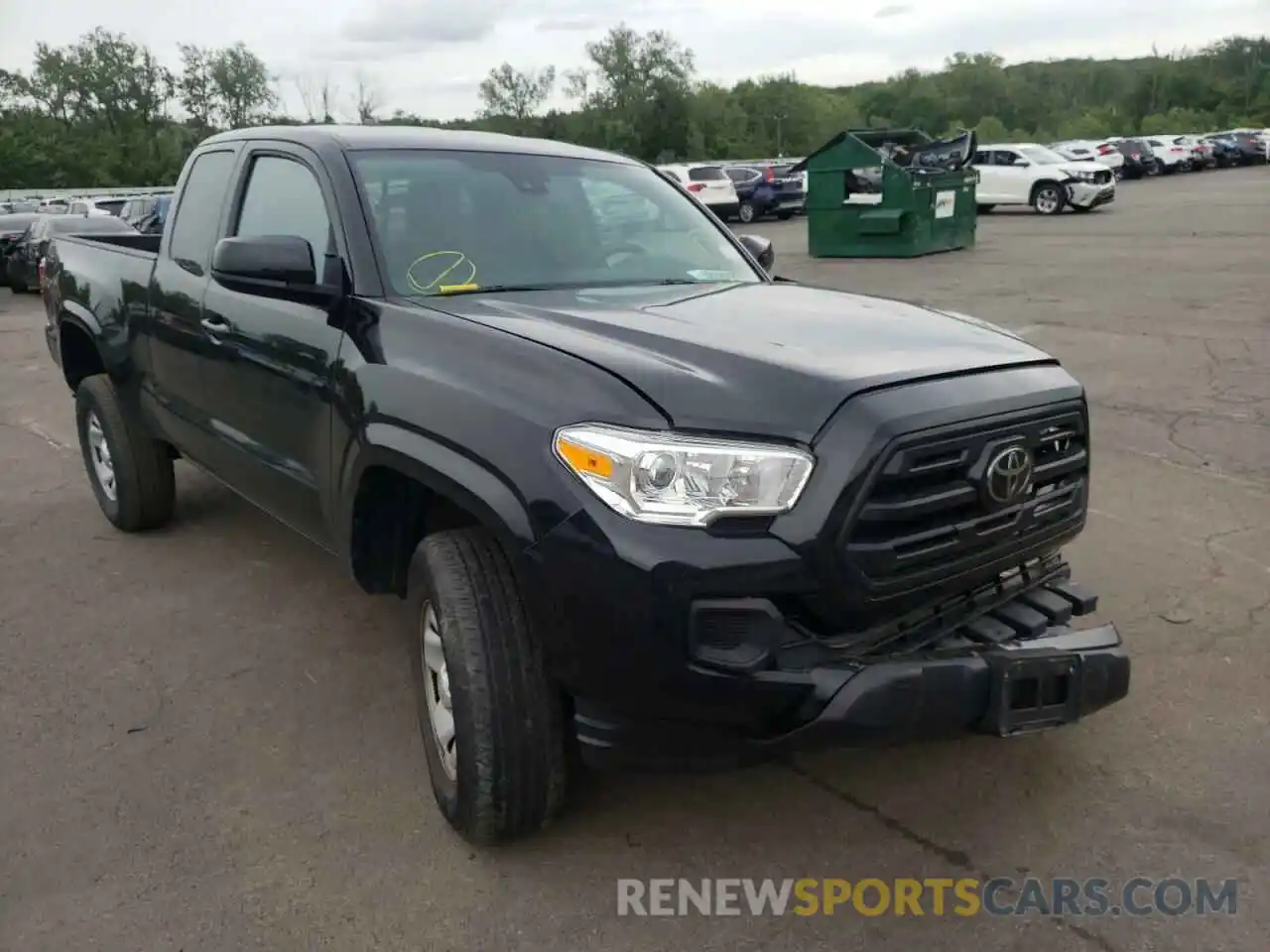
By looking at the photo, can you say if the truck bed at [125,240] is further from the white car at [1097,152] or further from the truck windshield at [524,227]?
the white car at [1097,152]

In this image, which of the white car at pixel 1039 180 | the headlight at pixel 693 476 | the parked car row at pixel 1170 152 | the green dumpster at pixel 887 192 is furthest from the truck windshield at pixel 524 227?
the parked car row at pixel 1170 152

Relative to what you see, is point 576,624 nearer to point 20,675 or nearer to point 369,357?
point 369,357

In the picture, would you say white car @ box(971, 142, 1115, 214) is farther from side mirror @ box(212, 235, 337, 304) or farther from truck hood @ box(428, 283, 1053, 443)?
side mirror @ box(212, 235, 337, 304)

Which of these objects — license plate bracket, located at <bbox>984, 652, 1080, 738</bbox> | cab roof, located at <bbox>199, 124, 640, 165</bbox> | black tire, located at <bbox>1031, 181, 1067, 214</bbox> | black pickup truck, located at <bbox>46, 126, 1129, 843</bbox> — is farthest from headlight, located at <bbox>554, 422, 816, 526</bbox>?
black tire, located at <bbox>1031, 181, 1067, 214</bbox>

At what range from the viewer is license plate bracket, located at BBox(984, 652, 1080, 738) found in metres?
2.50

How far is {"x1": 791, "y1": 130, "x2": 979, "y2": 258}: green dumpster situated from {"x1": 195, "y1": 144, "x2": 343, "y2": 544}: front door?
48.1 ft

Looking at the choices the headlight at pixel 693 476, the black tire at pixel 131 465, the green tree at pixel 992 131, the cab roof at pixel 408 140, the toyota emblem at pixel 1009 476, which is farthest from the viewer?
the green tree at pixel 992 131

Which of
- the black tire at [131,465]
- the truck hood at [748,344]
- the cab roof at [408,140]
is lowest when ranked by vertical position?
the black tire at [131,465]

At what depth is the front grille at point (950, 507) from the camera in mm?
2436

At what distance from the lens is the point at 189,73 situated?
79.7 m

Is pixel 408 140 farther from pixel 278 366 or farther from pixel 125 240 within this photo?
pixel 125 240

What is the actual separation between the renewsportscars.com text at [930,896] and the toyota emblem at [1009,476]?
939 mm

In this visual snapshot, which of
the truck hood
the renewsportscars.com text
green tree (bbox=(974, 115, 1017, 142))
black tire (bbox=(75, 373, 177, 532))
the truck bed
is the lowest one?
the renewsportscars.com text

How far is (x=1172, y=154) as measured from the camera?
1827 inches
